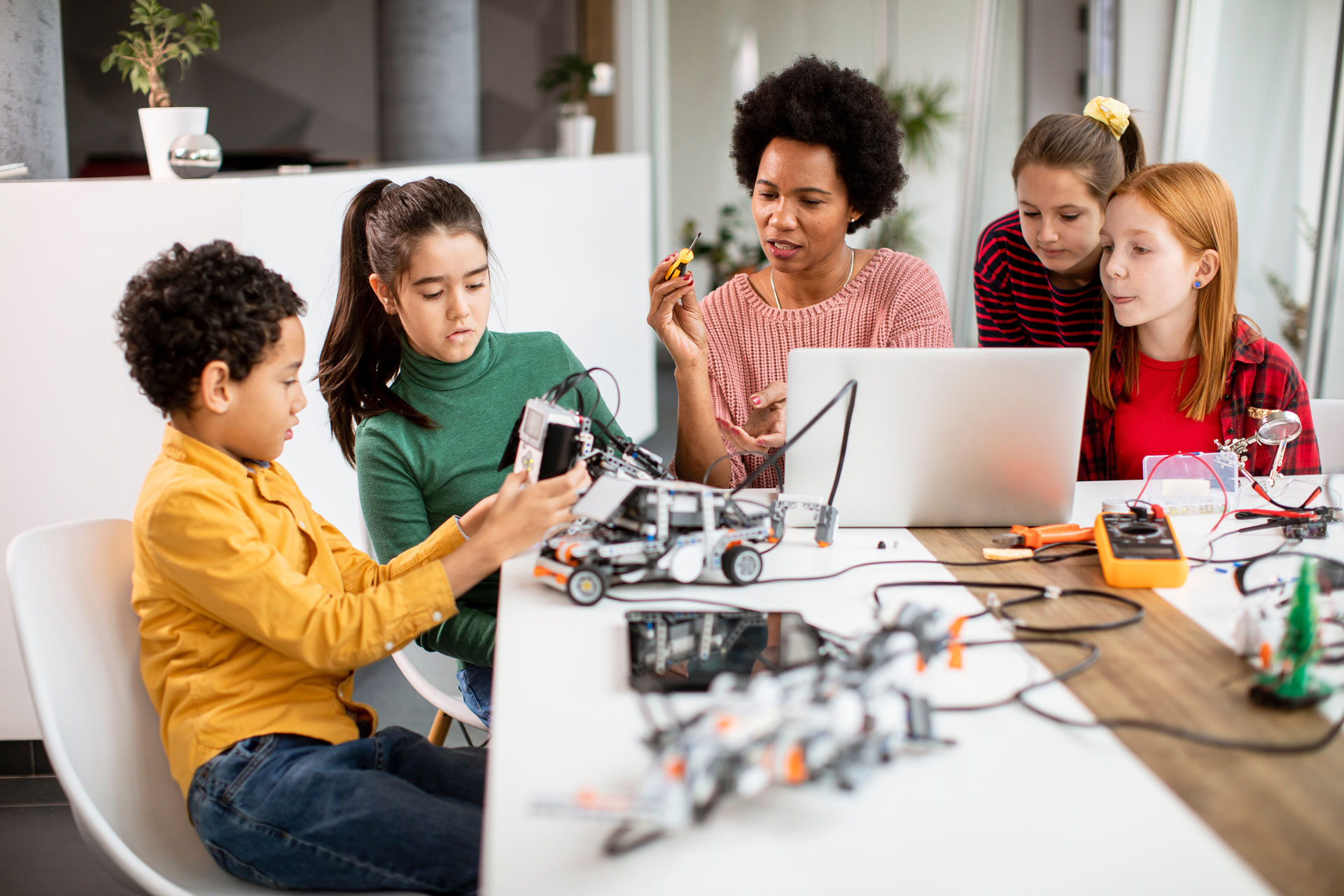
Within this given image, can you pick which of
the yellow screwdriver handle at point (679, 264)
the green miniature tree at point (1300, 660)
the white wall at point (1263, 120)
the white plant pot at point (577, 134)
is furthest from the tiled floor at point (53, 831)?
the white plant pot at point (577, 134)

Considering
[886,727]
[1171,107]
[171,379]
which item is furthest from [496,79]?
[886,727]

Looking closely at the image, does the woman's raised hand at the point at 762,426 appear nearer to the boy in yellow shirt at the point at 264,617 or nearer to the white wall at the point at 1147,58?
the boy in yellow shirt at the point at 264,617

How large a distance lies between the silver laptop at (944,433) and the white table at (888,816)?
435mm

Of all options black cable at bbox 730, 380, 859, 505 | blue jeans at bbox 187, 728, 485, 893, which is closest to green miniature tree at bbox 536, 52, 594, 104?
black cable at bbox 730, 380, 859, 505

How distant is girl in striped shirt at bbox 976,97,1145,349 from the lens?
202cm

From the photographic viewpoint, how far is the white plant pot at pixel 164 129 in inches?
88.7

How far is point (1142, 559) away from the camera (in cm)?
129

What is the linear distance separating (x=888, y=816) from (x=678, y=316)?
1.20 m

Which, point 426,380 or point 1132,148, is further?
point 1132,148

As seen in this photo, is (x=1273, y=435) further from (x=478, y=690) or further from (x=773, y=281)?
(x=478, y=690)

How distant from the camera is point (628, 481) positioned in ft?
4.31

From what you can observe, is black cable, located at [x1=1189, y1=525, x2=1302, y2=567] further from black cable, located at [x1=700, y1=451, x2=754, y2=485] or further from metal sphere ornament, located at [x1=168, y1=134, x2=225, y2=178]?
metal sphere ornament, located at [x1=168, y1=134, x2=225, y2=178]

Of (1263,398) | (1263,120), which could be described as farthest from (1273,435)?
(1263,120)

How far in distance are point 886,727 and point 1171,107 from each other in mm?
3908
